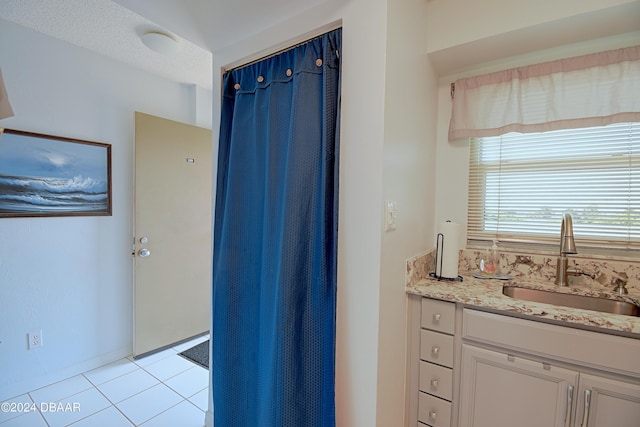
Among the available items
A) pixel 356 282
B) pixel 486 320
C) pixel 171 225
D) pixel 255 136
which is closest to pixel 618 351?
pixel 486 320

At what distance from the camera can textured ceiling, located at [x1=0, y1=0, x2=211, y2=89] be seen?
5.64 ft

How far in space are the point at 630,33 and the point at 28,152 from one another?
365 cm

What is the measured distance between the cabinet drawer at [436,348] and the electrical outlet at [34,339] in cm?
265

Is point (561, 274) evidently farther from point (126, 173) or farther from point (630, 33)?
point (126, 173)

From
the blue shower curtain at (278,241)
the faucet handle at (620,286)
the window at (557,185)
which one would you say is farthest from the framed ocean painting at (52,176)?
the faucet handle at (620,286)

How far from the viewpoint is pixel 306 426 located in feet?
3.96

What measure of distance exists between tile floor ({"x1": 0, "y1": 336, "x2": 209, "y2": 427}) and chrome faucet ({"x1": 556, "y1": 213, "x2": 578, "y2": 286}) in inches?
89.1

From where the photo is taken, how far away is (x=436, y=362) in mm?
1380

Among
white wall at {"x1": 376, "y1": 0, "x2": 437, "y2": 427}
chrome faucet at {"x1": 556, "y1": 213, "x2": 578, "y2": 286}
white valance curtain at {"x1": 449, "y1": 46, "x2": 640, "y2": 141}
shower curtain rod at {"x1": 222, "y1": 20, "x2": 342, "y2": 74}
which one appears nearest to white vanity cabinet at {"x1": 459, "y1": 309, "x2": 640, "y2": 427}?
white wall at {"x1": 376, "y1": 0, "x2": 437, "y2": 427}

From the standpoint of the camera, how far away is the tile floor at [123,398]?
5.83ft

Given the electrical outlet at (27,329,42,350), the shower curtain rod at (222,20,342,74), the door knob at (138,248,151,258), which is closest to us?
the shower curtain rod at (222,20,342,74)

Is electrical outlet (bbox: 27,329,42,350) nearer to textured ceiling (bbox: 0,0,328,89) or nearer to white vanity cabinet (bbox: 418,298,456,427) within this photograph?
textured ceiling (bbox: 0,0,328,89)

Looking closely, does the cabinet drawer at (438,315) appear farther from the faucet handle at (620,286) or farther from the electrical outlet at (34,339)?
the electrical outlet at (34,339)

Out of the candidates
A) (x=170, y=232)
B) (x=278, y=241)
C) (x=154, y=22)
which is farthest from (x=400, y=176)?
(x=170, y=232)
